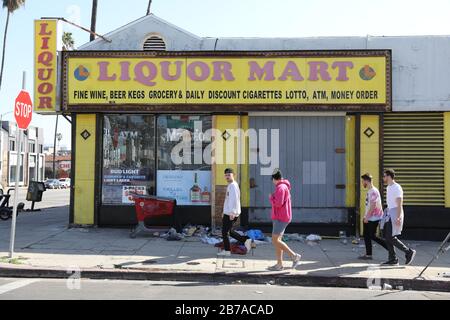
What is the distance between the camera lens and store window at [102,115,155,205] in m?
13.0

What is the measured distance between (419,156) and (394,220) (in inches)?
149

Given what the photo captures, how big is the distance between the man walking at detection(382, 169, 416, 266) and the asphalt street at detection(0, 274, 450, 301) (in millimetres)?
1517

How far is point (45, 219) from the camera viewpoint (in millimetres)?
15531

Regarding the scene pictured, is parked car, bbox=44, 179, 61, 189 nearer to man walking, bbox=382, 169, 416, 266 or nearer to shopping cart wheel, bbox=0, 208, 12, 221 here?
shopping cart wheel, bbox=0, 208, 12, 221

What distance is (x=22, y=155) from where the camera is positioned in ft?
201

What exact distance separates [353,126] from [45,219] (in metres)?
9.72

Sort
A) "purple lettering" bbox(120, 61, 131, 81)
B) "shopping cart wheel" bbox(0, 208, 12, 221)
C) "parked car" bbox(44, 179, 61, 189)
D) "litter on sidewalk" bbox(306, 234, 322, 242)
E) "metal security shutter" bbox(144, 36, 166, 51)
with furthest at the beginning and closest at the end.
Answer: "parked car" bbox(44, 179, 61, 189) < "shopping cart wheel" bbox(0, 208, 12, 221) < "metal security shutter" bbox(144, 36, 166, 51) < "purple lettering" bbox(120, 61, 131, 81) < "litter on sidewalk" bbox(306, 234, 322, 242)

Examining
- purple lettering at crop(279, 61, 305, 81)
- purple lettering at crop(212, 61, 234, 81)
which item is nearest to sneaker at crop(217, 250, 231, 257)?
purple lettering at crop(212, 61, 234, 81)

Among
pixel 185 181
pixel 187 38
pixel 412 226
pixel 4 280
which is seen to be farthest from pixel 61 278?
pixel 412 226

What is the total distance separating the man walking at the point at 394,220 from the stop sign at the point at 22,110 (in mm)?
6854

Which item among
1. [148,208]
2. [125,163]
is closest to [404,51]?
[148,208]

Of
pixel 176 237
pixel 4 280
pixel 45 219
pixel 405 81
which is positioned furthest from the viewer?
pixel 45 219

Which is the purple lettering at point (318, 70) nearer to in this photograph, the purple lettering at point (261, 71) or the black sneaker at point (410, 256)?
the purple lettering at point (261, 71)
